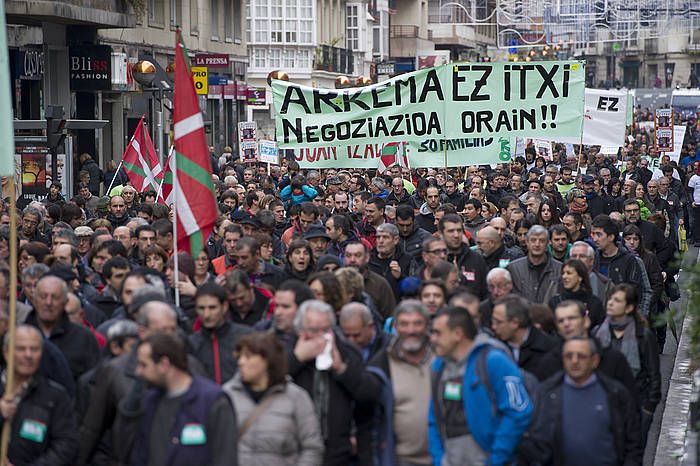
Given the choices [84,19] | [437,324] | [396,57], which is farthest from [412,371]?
[396,57]

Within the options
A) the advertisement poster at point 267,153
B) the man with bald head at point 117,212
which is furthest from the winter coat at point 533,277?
the advertisement poster at point 267,153

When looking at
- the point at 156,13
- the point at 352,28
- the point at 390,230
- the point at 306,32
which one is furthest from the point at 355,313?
the point at 352,28

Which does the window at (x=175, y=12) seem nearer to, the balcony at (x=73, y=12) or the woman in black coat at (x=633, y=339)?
the balcony at (x=73, y=12)

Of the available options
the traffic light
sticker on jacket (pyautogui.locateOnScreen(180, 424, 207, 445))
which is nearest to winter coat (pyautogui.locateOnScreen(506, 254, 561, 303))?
sticker on jacket (pyautogui.locateOnScreen(180, 424, 207, 445))

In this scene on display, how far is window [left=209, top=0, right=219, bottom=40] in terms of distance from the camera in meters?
46.8

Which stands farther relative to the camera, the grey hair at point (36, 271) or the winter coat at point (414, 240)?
the winter coat at point (414, 240)

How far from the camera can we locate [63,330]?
27.7 feet

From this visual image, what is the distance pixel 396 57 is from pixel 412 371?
7638 centimetres

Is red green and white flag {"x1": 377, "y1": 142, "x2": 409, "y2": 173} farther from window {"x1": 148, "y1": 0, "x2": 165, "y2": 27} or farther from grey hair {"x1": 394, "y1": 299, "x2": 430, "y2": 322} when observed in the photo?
grey hair {"x1": 394, "y1": 299, "x2": 430, "y2": 322}

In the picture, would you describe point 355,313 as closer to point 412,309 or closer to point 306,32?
point 412,309

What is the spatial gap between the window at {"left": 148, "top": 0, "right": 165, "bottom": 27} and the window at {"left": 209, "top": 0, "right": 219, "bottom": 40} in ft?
15.7

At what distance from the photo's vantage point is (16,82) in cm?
3162

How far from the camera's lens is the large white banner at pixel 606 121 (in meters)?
29.8

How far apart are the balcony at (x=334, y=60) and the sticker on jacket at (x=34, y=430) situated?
5593 centimetres
